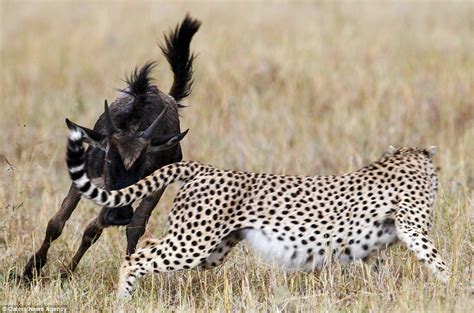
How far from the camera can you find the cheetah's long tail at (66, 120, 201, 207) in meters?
5.48

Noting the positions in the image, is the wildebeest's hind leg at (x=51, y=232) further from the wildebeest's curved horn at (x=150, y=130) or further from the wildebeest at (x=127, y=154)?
the wildebeest's curved horn at (x=150, y=130)

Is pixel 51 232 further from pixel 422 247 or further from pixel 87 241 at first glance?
pixel 422 247

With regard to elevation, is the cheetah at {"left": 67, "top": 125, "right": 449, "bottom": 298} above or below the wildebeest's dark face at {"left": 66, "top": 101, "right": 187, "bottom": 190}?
below

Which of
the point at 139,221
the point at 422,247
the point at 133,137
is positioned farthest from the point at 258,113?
the point at 422,247

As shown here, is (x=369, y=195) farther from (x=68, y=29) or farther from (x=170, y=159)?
(x=68, y=29)

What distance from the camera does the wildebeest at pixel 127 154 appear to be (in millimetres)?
6480

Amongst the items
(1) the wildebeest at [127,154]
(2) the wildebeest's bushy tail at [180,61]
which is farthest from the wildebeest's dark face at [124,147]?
(2) the wildebeest's bushy tail at [180,61]

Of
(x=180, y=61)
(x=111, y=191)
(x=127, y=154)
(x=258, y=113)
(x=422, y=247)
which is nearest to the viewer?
(x=422, y=247)

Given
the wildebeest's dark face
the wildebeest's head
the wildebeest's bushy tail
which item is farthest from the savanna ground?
the wildebeest's bushy tail

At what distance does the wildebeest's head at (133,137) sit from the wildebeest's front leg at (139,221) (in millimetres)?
238

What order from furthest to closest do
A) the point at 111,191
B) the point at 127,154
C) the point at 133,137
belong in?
the point at 133,137
the point at 127,154
the point at 111,191

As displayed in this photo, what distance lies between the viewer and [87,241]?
6.70 metres

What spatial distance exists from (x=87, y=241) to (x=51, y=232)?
→ 11.3 inches

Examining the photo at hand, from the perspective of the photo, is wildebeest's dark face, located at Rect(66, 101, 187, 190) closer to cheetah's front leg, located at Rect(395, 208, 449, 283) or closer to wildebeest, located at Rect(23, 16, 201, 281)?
wildebeest, located at Rect(23, 16, 201, 281)
